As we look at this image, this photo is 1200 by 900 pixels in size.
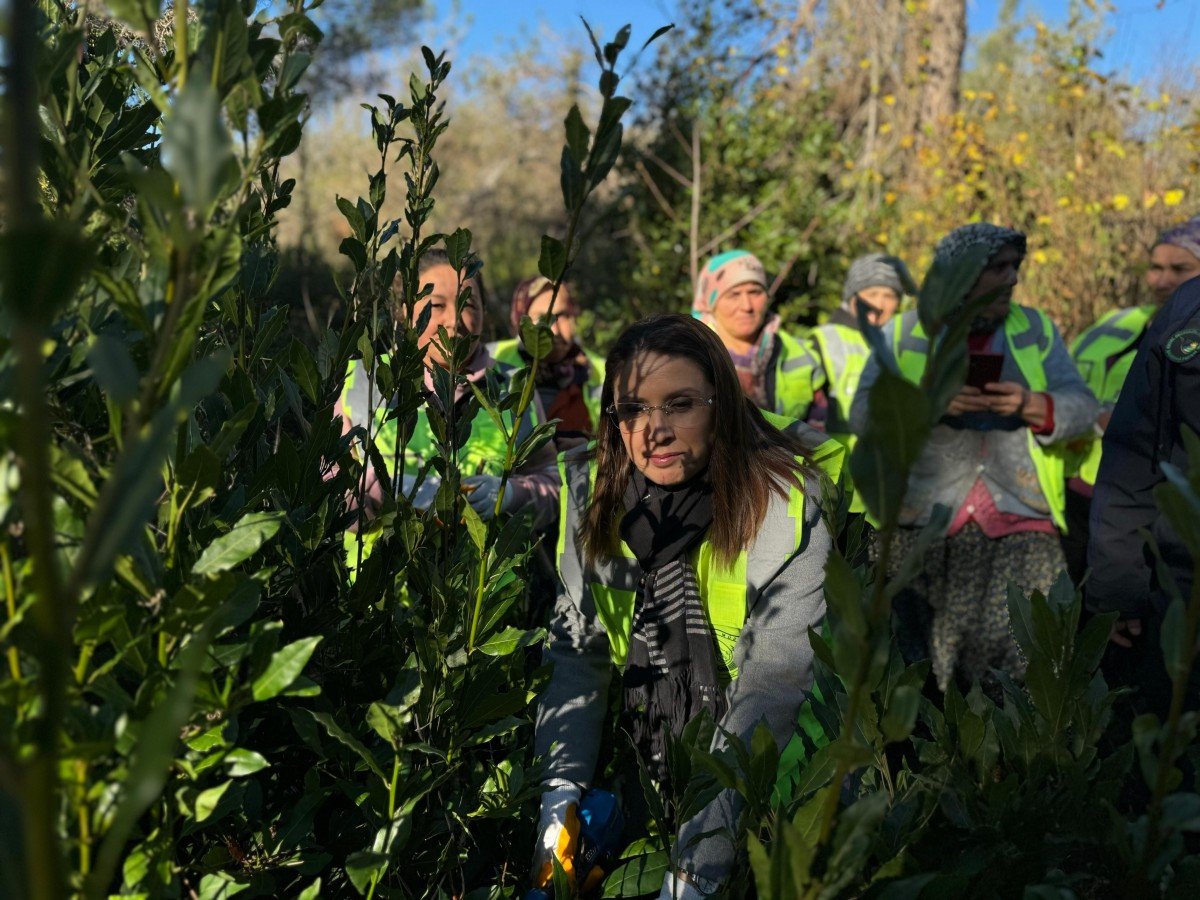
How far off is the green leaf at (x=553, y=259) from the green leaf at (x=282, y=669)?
1.59 ft

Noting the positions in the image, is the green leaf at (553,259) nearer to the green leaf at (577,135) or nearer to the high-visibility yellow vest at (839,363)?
the green leaf at (577,135)

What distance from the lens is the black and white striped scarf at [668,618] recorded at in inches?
87.7

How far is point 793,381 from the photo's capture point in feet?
17.7

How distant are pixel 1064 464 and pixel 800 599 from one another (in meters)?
2.69

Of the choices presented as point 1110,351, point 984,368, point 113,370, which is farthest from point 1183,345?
point 1110,351

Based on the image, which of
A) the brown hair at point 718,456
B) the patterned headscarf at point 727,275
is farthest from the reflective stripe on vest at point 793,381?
the brown hair at point 718,456

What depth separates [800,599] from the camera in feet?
6.93

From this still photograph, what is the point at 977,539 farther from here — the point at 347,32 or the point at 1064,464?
the point at 347,32

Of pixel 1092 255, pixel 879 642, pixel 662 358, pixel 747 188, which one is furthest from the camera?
pixel 747 188

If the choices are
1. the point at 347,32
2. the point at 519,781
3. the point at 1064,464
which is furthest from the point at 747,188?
the point at 347,32

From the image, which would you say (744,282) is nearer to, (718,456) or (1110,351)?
(1110,351)

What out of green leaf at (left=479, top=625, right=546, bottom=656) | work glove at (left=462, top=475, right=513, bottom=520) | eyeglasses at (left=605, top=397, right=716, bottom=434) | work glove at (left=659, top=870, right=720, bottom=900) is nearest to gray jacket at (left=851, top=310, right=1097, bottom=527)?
work glove at (left=462, top=475, right=513, bottom=520)

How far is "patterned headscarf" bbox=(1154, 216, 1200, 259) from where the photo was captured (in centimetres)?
464

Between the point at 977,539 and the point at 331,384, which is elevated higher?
the point at 331,384
